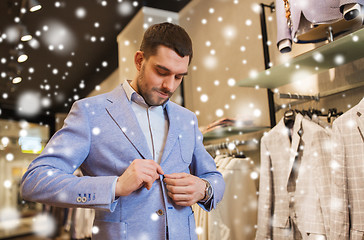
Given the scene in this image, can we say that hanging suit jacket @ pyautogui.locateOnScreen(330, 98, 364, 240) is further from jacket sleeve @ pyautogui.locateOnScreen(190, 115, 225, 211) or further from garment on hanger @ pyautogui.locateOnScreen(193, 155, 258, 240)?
garment on hanger @ pyautogui.locateOnScreen(193, 155, 258, 240)

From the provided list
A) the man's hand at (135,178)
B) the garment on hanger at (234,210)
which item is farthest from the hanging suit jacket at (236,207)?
the man's hand at (135,178)

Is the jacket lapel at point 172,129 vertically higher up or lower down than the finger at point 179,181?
higher up

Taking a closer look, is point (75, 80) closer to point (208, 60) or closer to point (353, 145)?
point (208, 60)

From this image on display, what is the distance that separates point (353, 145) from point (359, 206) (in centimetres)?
24

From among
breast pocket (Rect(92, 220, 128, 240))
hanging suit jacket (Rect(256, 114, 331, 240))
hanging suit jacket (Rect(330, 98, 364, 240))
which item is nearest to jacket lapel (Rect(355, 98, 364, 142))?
hanging suit jacket (Rect(330, 98, 364, 240))

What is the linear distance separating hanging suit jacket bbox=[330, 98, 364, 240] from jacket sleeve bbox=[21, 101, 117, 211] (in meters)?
0.96

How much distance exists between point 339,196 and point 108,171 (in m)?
0.96

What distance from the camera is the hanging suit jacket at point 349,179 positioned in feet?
4.00

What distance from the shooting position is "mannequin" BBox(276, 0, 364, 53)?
50.0 inches

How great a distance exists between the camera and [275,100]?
214 centimetres

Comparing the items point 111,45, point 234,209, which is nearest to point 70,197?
point 234,209

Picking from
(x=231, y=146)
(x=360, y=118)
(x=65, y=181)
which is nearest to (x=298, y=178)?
(x=360, y=118)

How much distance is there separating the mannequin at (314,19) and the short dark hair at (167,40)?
0.75 metres

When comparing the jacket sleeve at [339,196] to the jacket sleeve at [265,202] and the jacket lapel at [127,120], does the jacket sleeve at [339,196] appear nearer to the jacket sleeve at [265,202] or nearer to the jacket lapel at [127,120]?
the jacket sleeve at [265,202]
